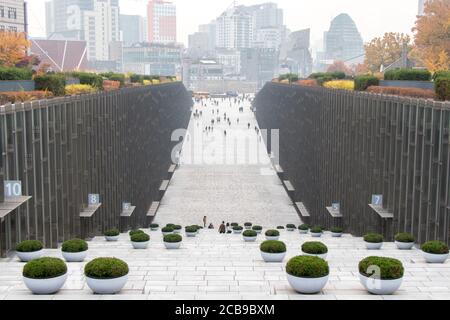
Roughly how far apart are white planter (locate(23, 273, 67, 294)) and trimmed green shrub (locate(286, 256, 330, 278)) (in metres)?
5.75

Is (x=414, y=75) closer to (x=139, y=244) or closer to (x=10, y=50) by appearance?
(x=139, y=244)

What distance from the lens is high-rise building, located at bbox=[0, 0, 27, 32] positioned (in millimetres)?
103000

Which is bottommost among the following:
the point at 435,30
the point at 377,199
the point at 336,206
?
the point at 336,206

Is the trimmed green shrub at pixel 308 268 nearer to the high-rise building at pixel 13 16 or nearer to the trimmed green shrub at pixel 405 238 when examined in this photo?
the trimmed green shrub at pixel 405 238

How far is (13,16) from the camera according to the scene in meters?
106

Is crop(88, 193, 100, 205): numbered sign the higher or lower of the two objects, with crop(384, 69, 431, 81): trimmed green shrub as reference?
lower

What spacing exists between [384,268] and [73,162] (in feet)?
67.7

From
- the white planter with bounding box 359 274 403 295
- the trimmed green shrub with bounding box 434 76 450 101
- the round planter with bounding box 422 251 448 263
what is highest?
the trimmed green shrub with bounding box 434 76 450 101

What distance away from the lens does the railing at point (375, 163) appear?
25.6m

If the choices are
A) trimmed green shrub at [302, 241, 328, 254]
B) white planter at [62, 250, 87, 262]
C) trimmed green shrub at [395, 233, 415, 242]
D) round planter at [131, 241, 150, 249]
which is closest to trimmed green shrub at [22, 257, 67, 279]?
white planter at [62, 250, 87, 262]

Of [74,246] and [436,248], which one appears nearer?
[436,248]

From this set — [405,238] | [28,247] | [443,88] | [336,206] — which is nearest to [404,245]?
[405,238]

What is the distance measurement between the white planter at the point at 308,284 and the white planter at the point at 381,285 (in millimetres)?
1081

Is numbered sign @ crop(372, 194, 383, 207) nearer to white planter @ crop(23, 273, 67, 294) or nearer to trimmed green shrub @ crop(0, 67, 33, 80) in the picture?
trimmed green shrub @ crop(0, 67, 33, 80)
